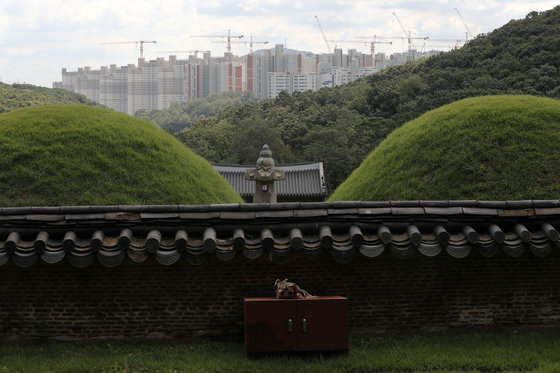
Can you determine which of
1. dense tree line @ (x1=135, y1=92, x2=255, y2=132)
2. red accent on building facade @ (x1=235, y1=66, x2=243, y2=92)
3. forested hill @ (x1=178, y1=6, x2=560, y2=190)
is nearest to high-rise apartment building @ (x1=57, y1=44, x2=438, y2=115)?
Answer: red accent on building facade @ (x1=235, y1=66, x2=243, y2=92)

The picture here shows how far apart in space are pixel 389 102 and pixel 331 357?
1538 inches

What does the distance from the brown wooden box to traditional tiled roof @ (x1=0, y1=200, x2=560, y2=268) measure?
1.63 ft

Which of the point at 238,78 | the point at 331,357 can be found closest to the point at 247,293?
the point at 331,357

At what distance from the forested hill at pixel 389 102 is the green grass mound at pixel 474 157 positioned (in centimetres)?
2023

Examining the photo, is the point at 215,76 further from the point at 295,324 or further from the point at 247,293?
the point at 295,324

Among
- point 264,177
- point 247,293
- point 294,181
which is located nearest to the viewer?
point 247,293

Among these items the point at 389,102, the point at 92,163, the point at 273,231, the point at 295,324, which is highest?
the point at 389,102

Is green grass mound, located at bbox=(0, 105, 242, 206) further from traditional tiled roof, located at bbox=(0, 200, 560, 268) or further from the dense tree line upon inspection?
the dense tree line

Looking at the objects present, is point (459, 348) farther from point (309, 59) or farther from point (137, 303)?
point (309, 59)

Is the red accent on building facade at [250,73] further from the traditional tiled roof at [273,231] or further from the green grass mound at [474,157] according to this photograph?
the traditional tiled roof at [273,231]

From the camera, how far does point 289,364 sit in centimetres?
575

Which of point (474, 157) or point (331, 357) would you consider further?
point (474, 157)

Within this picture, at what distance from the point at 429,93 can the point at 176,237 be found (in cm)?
3745

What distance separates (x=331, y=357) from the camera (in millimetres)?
5938
